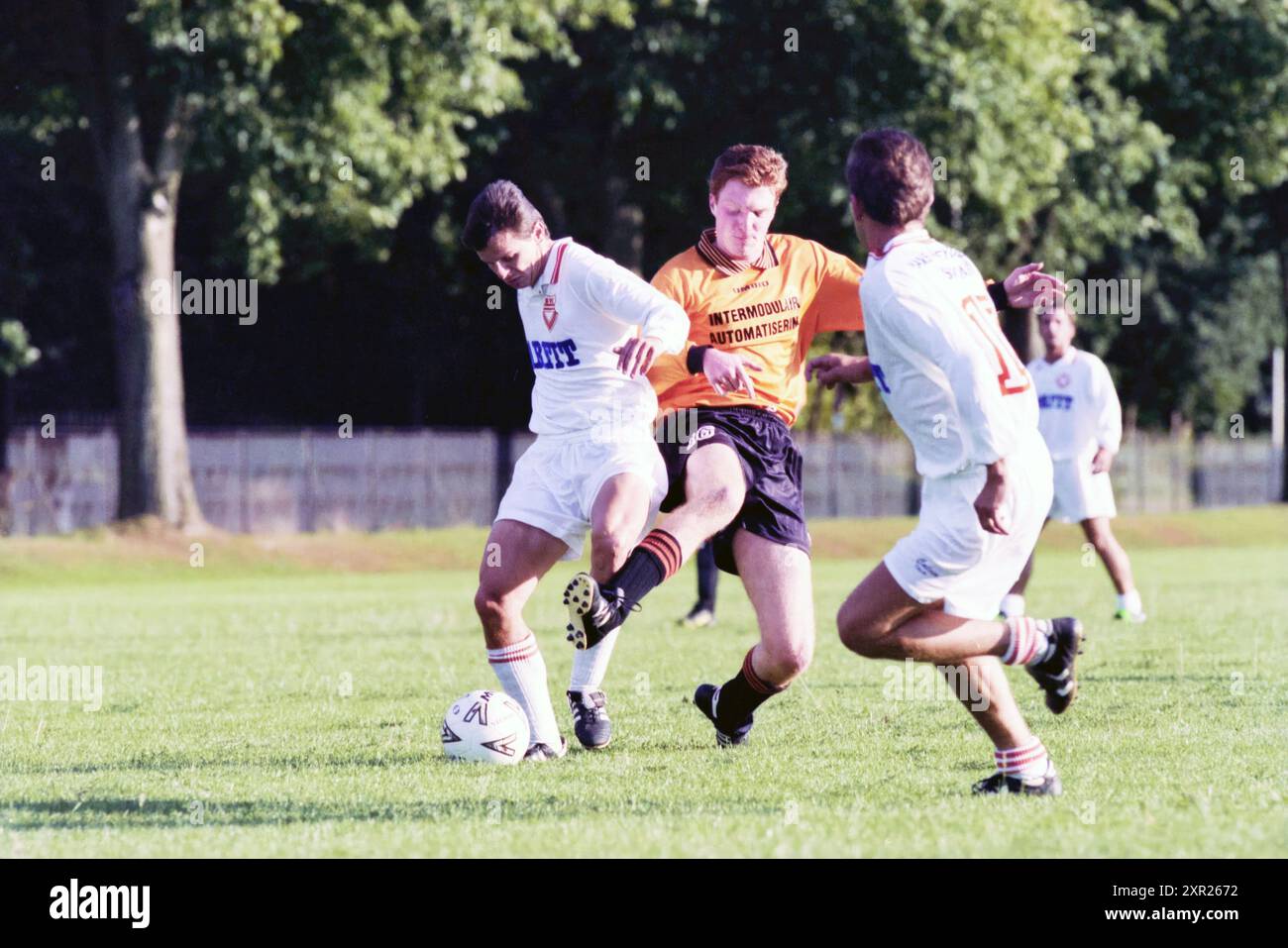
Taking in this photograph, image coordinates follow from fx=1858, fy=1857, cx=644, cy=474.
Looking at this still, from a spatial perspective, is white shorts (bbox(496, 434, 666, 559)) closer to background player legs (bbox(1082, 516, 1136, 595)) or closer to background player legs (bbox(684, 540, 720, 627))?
background player legs (bbox(684, 540, 720, 627))

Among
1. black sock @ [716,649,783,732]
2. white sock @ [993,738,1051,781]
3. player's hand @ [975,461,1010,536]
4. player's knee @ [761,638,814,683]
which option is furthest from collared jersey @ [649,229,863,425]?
white sock @ [993,738,1051,781]

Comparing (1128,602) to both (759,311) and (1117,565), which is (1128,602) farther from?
(759,311)

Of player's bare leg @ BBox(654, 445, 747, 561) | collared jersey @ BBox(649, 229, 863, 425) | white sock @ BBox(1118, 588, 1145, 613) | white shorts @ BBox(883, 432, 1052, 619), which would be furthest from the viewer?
white sock @ BBox(1118, 588, 1145, 613)

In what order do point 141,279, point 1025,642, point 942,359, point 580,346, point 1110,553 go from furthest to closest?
point 141,279 < point 1110,553 < point 580,346 < point 1025,642 < point 942,359

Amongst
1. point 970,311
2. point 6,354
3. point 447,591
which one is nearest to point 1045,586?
point 447,591

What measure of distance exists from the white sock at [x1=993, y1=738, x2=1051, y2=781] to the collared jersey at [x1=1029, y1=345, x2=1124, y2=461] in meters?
8.67

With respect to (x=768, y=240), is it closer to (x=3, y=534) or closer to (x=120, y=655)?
(x=120, y=655)

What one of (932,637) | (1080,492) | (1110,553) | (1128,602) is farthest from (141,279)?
(932,637)

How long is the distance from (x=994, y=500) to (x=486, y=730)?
2.54 m

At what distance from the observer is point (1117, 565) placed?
49.9ft

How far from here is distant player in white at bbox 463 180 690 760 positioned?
736 centimetres

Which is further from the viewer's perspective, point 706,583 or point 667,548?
point 706,583

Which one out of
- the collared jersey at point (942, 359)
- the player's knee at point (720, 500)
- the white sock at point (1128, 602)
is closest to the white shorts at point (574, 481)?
the player's knee at point (720, 500)

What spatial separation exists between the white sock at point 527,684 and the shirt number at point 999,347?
99.7 inches
